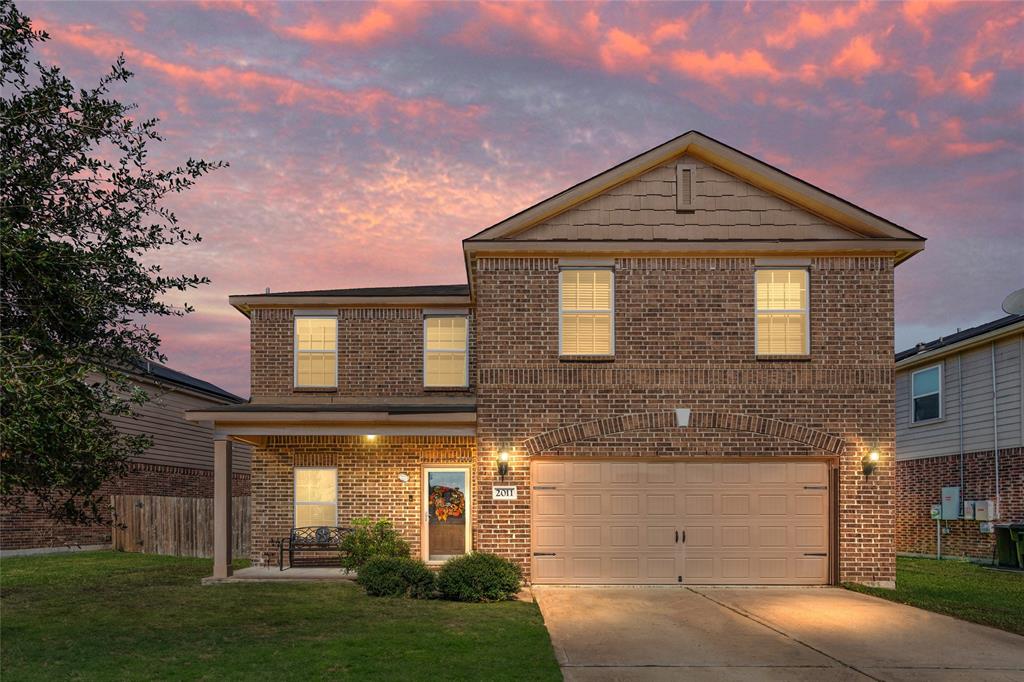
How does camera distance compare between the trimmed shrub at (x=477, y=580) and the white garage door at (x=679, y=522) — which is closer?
the trimmed shrub at (x=477, y=580)

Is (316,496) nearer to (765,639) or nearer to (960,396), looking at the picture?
(765,639)

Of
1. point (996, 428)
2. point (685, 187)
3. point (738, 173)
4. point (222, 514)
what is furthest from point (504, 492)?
point (996, 428)

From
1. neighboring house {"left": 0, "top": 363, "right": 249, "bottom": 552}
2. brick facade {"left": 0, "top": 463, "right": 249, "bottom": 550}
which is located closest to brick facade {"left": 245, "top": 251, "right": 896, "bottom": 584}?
brick facade {"left": 0, "top": 463, "right": 249, "bottom": 550}

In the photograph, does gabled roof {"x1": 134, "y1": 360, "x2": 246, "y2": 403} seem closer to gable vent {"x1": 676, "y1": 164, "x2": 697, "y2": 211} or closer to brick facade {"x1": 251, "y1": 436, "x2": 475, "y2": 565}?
brick facade {"x1": 251, "y1": 436, "x2": 475, "y2": 565}

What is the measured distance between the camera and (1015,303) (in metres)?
22.5

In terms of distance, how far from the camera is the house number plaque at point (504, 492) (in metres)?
16.4

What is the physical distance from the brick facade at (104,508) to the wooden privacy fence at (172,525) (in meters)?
0.67

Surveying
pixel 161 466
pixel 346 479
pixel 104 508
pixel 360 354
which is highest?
pixel 360 354

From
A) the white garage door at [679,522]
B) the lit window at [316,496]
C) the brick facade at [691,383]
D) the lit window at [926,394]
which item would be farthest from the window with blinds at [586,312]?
the lit window at [926,394]

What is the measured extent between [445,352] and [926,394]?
571 inches

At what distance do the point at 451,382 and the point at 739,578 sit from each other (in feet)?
23.6

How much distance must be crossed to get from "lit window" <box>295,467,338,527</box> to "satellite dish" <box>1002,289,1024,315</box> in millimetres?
16562

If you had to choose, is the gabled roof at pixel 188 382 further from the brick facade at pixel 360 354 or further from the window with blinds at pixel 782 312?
the window with blinds at pixel 782 312

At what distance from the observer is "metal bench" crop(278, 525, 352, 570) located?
18.7 meters
